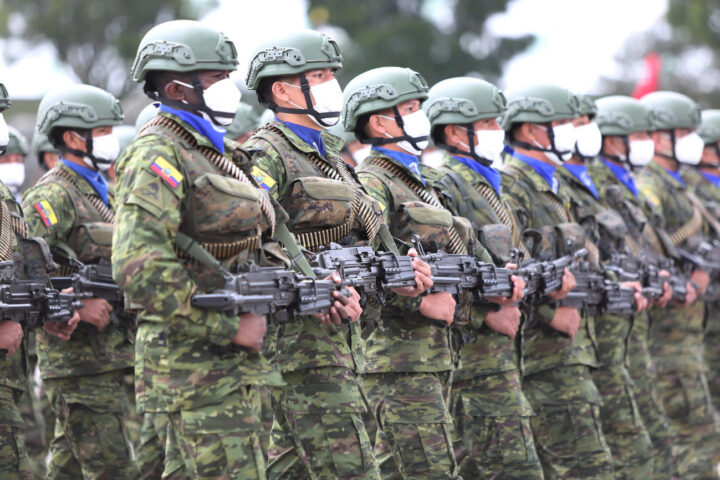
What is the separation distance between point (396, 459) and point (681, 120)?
6.18m

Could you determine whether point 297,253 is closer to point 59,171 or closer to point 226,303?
point 226,303

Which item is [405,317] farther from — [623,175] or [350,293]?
[623,175]

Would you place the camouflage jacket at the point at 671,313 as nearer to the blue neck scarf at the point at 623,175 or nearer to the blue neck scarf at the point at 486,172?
the blue neck scarf at the point at 623,175

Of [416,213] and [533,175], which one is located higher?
[416,213]

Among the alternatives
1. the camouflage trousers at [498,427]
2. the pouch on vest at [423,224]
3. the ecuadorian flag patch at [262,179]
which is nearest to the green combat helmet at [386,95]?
the pouch on vest at [423,224]

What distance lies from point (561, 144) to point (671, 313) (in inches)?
111

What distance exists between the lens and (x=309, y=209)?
6328mm

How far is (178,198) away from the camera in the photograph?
5258mm

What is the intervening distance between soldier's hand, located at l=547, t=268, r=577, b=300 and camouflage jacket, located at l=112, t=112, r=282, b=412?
337 cm

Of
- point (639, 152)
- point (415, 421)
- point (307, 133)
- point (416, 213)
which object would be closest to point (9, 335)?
point (307, 133)

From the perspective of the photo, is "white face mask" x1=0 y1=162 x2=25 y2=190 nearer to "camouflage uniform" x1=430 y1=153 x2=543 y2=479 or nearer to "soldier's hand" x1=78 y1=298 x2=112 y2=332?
"soldier's hand" x1=78 y1=298 x2=112 y2=332

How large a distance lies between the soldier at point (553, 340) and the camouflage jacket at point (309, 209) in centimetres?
232

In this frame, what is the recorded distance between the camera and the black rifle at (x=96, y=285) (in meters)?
7.45

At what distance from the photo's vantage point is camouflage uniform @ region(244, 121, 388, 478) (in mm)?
6164
